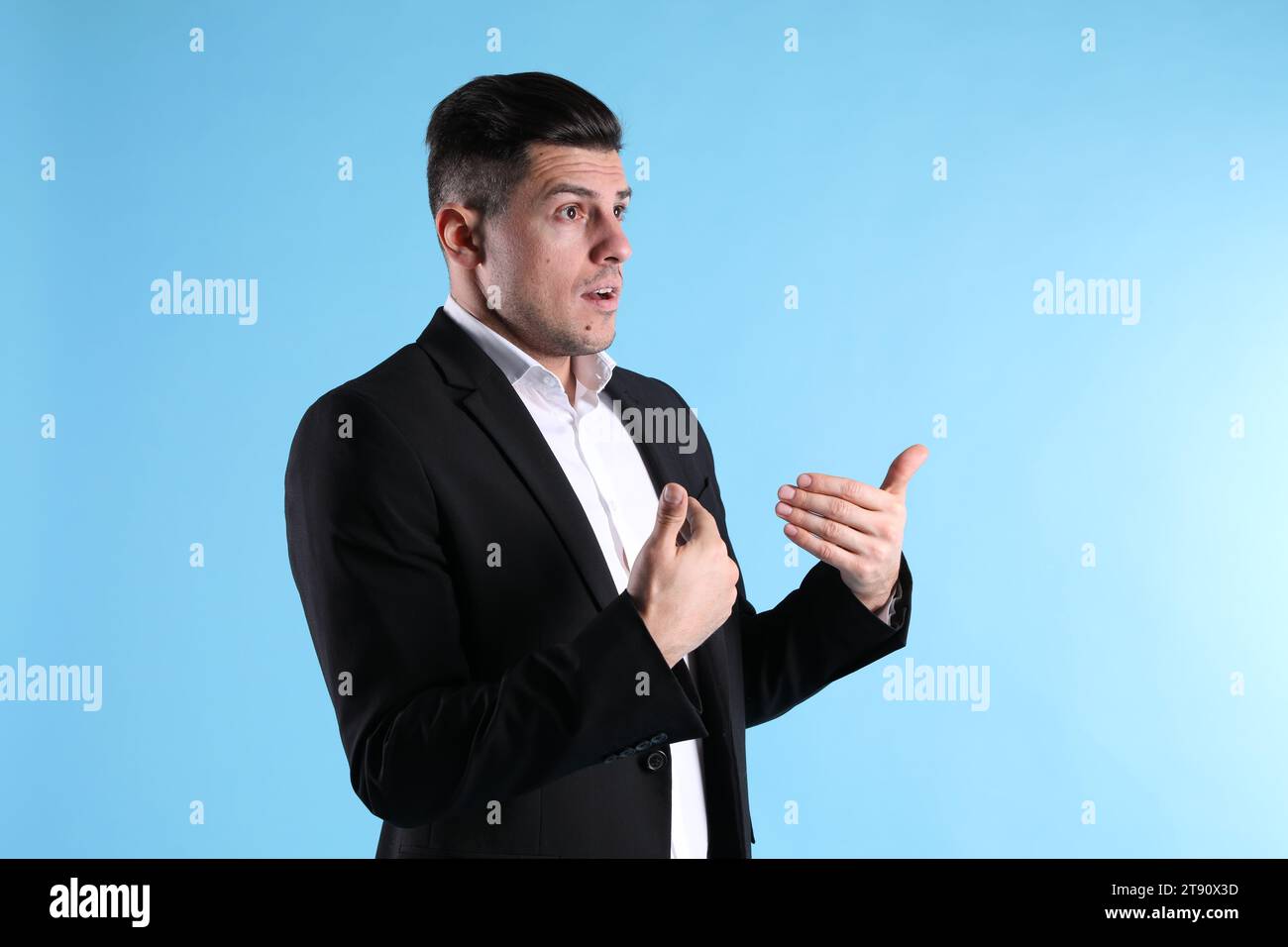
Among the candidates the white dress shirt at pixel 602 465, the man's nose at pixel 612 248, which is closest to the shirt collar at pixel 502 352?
the white dress shirt at pixel 602 465

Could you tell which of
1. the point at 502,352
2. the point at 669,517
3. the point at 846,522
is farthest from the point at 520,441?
the point at 846,522

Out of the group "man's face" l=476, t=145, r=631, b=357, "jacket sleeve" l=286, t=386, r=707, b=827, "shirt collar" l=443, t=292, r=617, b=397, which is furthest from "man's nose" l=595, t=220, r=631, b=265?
"jacket sleeve" l=286, t=386, r=707, b=827

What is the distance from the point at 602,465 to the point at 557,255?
29cm

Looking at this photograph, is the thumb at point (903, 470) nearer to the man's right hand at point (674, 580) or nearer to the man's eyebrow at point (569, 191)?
the man's right hand at point (674, 580)

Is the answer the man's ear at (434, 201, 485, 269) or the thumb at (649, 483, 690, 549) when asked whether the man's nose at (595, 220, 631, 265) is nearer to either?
the man's ear at (434, 201, 485, 269)

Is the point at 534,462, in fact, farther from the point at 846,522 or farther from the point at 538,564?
the point at 846,522

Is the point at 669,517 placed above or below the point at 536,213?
below

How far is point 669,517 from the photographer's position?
1.29 meters

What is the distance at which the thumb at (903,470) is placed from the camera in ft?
5.15

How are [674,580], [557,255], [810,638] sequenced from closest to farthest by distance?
[674,580], [557,255], [810,638]

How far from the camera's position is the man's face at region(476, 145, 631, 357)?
156 cm

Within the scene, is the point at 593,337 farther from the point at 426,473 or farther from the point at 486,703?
the point at 486,703

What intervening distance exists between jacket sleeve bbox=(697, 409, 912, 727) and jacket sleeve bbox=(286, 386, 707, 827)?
416 mm
